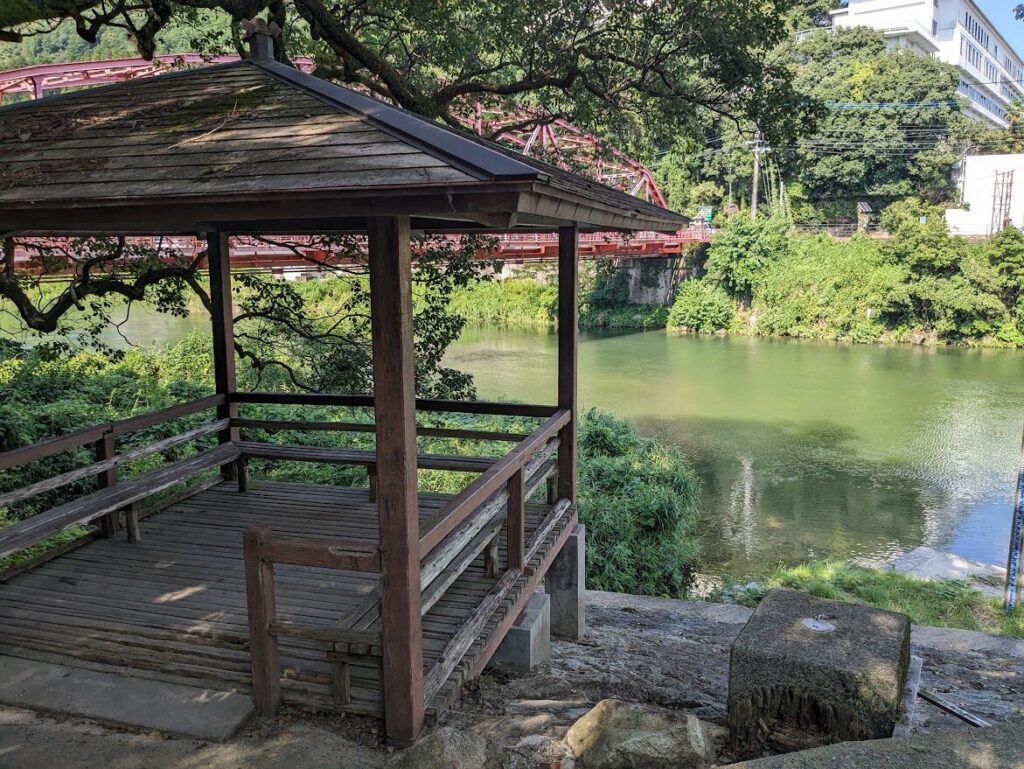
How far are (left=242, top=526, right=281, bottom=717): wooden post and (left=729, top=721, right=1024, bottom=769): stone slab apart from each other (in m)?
1.49

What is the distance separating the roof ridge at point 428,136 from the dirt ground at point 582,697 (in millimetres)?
1791

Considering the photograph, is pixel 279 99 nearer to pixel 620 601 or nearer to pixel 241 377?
pixel 620 601

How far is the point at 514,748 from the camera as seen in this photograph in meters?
2.70

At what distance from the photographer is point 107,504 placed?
12.3 ft

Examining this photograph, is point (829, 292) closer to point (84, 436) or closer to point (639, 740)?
point (84, 436)

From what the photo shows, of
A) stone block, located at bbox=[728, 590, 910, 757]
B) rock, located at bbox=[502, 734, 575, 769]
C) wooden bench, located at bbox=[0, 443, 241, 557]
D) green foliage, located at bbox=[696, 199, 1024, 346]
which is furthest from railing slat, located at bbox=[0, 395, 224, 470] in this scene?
green foliage, located at bbox=[696, 199, 1024, 346]

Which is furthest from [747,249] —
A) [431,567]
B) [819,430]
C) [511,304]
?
[431,567]

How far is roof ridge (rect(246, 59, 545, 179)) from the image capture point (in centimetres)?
205

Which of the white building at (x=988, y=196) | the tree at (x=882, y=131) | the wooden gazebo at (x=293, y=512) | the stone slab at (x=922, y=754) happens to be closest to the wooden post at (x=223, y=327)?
the wooden gazebo at (x=293, y=512)

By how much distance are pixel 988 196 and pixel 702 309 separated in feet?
34.7

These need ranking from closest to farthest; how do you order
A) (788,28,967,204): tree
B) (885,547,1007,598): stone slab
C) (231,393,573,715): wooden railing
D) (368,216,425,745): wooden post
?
(368,216,425,745): wooden post < (231,393,573,715): wooden railing < (885,547,1007,598): stone slab < (788,28,967,204): tree

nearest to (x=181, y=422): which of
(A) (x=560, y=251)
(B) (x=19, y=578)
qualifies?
(B) (x=19, y=578)

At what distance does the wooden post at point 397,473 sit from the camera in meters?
2.36

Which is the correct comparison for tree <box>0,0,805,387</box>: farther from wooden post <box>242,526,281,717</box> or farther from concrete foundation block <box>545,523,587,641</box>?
wooden post <box>242,526,281,717</box>
